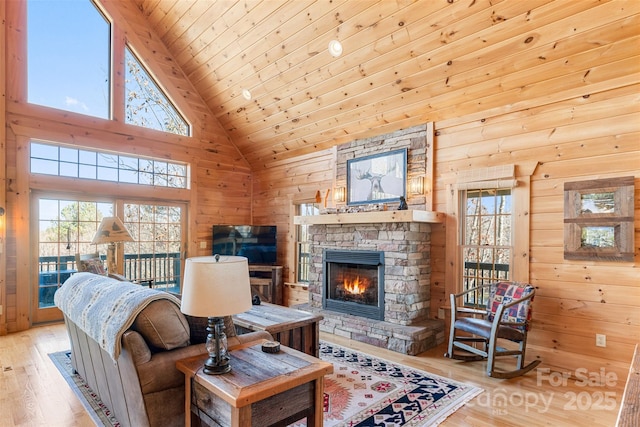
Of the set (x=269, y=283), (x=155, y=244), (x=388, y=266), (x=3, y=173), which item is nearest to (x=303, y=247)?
(x=269, y=283)

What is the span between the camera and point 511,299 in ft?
12.0

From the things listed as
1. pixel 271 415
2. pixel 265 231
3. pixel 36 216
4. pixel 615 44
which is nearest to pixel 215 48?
pixel 265 231

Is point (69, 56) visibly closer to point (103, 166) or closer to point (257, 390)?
point (103, 166)

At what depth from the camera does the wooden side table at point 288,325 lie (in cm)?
318

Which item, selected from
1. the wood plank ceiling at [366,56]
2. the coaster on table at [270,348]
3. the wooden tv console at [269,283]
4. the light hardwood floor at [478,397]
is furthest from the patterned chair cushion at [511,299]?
the wooden tv console at [269,283]

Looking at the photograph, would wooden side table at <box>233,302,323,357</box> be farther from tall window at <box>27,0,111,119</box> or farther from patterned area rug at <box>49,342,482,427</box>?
tall window at <box>27,0,111,119</box>

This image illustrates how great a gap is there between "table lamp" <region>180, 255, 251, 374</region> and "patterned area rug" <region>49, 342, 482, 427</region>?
110cm

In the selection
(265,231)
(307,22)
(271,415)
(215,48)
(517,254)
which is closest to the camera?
(271,415)

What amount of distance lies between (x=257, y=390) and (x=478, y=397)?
2150mm

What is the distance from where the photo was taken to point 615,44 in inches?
122

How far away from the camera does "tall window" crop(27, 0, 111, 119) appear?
5.12 m

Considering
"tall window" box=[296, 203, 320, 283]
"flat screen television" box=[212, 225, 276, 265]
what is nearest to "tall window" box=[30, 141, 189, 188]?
"flat screen television" box=[212, 225, 276, 265]

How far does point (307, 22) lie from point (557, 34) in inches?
103

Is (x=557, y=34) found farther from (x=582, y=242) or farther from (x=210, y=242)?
(x=210, y=242)
